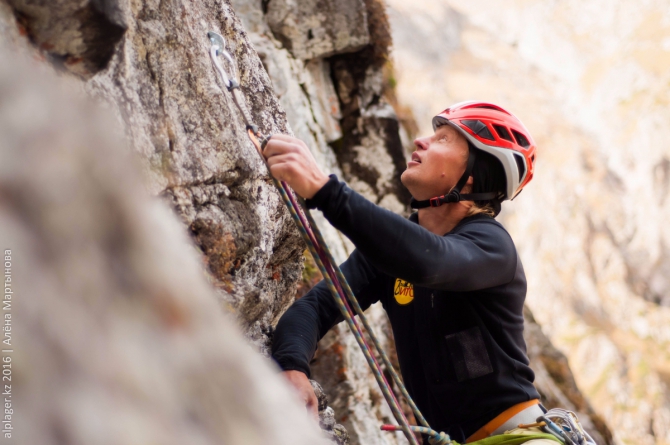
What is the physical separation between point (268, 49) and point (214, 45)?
545cm

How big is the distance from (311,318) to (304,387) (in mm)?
511

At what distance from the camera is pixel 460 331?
299 centimetres

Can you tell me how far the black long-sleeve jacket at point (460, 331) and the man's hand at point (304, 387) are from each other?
0.05 m

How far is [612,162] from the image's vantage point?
44.2 meters

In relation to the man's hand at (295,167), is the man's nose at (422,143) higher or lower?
lower

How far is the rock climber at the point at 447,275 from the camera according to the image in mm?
2143

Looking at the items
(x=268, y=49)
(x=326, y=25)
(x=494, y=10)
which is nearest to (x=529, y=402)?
(x=268, y=49)

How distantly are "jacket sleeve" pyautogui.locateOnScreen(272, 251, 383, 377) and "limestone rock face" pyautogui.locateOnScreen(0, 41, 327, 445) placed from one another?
218cm

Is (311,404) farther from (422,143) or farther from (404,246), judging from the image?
(422,143)

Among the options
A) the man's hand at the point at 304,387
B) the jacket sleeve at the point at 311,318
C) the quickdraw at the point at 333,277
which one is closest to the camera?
the quickdraw at the point at 333,277

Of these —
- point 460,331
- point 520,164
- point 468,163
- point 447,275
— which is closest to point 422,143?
point 468,163

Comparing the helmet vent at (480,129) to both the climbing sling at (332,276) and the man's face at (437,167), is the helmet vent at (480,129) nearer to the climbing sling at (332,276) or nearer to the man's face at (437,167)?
the man's face at (437,167)

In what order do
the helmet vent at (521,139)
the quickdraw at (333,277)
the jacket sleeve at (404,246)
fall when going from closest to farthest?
the jacket sleeve at (404,246)
the quickdraw at (333,277)
the helmet vent at (521,139)

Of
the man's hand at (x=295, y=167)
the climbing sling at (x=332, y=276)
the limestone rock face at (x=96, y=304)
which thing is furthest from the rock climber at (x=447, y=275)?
the limestone rock face at (x=96, y=304)
